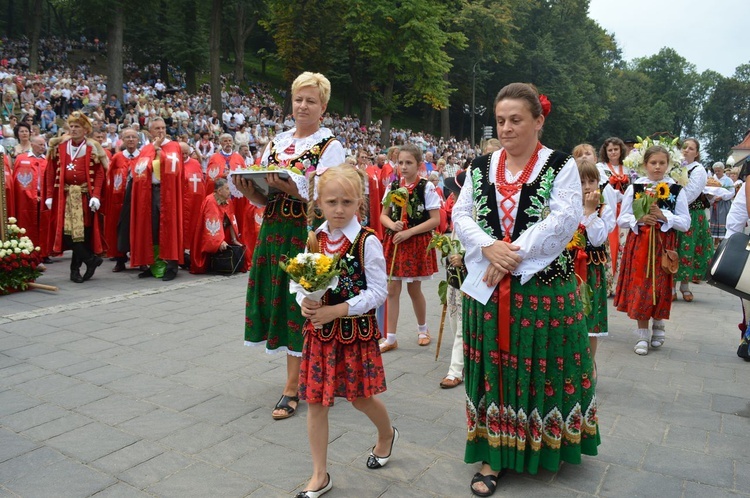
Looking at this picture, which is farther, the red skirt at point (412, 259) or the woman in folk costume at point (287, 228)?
the red skirt at point (412, 259)

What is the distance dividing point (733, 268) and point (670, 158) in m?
2.89

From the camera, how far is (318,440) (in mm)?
3141

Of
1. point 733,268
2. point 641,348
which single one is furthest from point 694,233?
point 733,268

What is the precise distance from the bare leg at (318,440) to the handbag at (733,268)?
233cm

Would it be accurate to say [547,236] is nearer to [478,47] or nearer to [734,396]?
[734,396]

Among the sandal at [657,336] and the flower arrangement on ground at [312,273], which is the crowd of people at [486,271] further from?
the flower arrangement on ground at [312,273]

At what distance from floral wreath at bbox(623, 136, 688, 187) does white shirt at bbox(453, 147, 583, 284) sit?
11.1 ft

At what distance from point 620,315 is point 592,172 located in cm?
378

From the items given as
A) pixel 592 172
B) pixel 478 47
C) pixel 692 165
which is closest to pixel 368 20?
pixel 478 47

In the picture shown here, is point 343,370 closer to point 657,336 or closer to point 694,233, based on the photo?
point 657,336

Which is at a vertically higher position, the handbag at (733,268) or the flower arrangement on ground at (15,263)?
the handbag at (733,268)

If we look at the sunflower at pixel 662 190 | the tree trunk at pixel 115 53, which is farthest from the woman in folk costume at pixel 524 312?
the tree trunk at pixel 115 53

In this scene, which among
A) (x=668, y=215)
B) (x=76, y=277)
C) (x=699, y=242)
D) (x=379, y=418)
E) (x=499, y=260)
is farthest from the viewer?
(x=699, y=242)

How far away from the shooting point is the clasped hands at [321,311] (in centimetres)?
307
